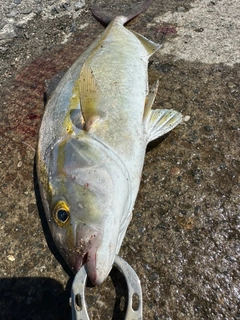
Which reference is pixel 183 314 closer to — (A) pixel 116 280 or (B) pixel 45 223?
(A) pixel 116 280

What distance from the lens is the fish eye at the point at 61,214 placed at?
2092 millimetres

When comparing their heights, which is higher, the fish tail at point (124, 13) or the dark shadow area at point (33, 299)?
the fish tail at point (124, 13)

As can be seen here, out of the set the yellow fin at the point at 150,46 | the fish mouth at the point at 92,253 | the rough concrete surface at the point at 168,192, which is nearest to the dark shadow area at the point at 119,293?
the rough concrete surface at the point at 168,192

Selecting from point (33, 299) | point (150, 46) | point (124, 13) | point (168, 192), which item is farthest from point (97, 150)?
point (124, 13)

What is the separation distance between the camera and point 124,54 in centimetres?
314

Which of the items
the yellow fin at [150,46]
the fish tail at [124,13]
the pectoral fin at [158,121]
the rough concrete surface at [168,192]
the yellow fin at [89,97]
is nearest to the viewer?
the rough concrete surface at [168,192]

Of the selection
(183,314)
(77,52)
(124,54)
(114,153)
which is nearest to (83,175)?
(114,153)

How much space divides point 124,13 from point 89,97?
79.5 inches

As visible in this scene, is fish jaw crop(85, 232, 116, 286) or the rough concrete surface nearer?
fish jaw crop(85, 232, 116, 286)

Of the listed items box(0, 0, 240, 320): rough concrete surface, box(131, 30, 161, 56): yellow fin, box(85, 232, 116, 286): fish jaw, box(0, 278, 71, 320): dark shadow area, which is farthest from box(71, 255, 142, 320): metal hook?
box(131, 30, 161, 56): yellow fin

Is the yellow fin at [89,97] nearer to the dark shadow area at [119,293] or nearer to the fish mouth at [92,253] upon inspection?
the fish mouth at [92,253]

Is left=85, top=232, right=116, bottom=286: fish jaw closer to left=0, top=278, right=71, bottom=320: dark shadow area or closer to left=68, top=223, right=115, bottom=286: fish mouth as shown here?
left=68, top=223, right=115, bottom=286: fish mouth

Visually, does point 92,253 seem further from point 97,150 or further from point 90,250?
point 97,150

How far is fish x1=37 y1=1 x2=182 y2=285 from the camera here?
6.64 ft
